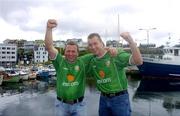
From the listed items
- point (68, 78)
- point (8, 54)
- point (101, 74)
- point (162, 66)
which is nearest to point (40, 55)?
point (8, 54)

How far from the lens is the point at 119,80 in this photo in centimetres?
515

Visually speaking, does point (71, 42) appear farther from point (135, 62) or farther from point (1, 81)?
point (1, 81)

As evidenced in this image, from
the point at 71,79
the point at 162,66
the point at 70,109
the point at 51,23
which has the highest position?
the point at 51,23

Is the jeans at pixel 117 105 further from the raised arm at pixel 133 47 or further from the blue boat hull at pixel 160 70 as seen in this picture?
the blue boat hull at pixel 160 70

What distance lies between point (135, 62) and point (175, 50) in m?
51.2

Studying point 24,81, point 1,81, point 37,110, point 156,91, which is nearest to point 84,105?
point 37,110

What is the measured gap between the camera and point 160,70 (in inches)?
1988

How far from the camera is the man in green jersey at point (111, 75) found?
5086 mm

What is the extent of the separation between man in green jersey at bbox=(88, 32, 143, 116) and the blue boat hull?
148 ft

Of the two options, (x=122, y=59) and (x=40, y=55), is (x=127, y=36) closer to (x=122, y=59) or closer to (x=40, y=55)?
(x=122, y=59)

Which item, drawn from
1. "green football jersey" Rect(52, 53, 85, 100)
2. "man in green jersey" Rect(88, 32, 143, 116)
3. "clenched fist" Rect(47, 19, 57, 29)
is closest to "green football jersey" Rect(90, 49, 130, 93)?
"man in green jersey" Rect(88, 32, 143, 116)

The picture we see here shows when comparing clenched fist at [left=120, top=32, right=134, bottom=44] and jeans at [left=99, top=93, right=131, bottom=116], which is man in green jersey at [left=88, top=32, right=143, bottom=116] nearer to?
jeans at [left=99, top=93, right=131, bottom=116]

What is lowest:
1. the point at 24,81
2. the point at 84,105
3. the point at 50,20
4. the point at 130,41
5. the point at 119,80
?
the point at 24,81

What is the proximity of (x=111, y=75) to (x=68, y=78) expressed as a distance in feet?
2.06
